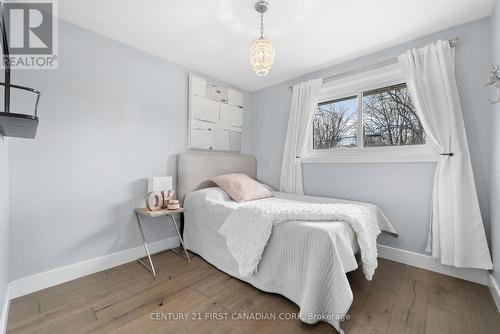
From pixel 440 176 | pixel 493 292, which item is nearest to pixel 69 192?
pixel 440 176

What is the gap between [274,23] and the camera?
190 cm

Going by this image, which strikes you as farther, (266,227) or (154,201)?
(154,201)

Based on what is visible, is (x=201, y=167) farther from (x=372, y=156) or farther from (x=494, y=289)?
(x=494, y=289)

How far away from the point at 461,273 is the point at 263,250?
1822 mm

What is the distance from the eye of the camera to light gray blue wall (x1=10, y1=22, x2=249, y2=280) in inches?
67.7

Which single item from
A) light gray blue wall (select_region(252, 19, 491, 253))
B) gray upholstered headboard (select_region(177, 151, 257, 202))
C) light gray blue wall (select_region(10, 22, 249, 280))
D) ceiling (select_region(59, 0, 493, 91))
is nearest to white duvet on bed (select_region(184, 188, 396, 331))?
light gray blue wall (select_region(252, 19, 491, 253))

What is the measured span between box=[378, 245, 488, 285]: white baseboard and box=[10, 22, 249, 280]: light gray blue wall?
8.36 ft

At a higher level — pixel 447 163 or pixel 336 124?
pixel 336 124

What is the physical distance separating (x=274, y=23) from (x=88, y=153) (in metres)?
2.10

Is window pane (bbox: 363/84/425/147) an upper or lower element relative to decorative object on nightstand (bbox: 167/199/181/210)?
upper

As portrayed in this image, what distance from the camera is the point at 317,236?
1395 millimetres

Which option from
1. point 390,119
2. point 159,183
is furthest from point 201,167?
point 390,119

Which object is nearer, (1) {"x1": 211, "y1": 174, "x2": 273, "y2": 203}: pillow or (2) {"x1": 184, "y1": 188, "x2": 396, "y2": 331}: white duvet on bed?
(2) {"x1": 184, "y1": 188, "x2": 396, "y2": 331}: white duvet on bed

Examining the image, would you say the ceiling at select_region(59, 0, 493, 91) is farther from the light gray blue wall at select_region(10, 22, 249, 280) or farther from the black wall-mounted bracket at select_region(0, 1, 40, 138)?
the black wall-mounted bracket at select_region(0, 1, 40, 138)
